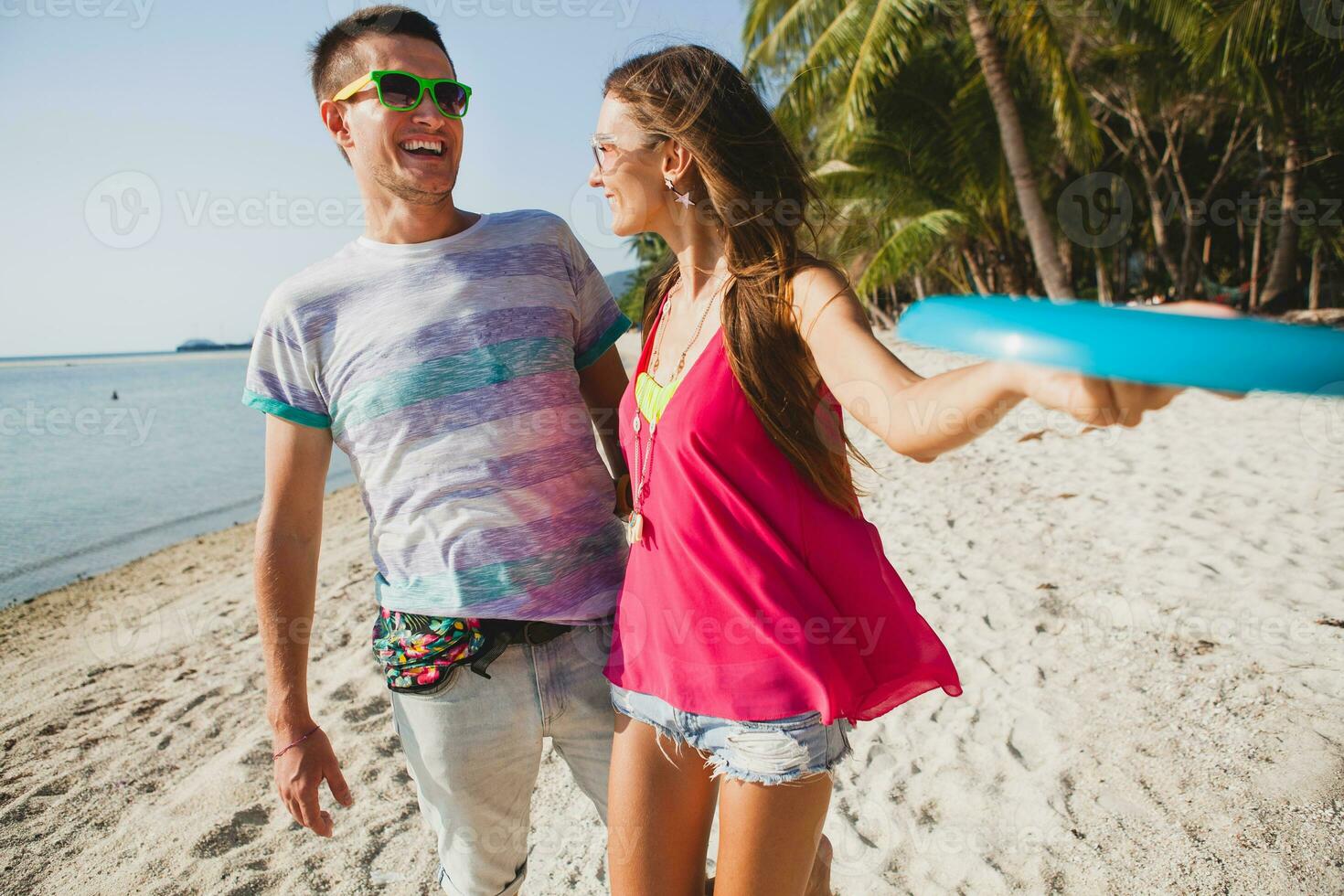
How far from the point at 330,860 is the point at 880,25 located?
1183 cm

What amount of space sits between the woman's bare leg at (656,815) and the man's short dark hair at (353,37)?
176 cm

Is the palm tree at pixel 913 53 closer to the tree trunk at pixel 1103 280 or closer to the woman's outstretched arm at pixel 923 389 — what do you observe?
the tree trunk at pixel 1103 280

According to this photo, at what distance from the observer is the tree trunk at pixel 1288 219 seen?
12.6m

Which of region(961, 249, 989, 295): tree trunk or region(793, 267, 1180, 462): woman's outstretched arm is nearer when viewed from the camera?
region(793, 267, 1180, 462): woman's outstretched arm

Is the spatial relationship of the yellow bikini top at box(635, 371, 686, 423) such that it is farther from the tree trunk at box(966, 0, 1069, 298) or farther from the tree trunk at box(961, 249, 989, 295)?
the tree trunk at box(961, 249, 989, 295)

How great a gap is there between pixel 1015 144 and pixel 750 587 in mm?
11867

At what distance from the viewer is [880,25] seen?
11.1m

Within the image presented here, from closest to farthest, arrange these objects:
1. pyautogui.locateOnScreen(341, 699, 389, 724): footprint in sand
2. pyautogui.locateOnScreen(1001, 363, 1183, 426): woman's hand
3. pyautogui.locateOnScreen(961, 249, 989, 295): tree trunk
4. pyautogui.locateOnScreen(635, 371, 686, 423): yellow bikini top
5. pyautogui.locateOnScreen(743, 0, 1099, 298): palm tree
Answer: pyautogui.locateOnScreen(1001, 363, 1183, 426): woman's hand → pyautogui.locateOnScreen(635, 371, 686, 423): yellow bikini top → pyautogui.locateOnScreen(341, 699, 389, 724): footprint in sand → pyautogui.locateOnScreen(743, 0, 1099, 298): palm tree → pyautogui.locateOnScreen(961, 249, 989, 295): tree trunk

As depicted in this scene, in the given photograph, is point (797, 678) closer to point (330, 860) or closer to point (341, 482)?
point (330, 860)
